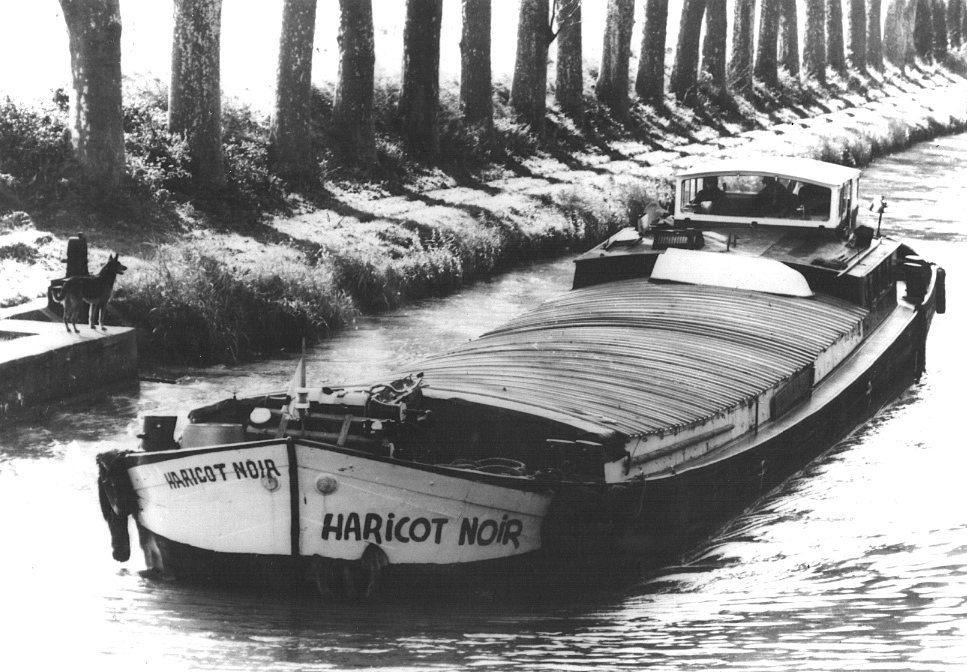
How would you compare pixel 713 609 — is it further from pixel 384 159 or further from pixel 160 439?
pixel 384 159

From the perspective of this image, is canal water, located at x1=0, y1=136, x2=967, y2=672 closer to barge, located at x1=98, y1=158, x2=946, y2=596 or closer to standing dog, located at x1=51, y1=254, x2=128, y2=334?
barge, located at x1=98, y1=158, x2=946, y2=596

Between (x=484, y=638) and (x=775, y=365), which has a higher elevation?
(x=775, y=365)

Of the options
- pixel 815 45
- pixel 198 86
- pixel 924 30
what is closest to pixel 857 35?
pixel 815 45

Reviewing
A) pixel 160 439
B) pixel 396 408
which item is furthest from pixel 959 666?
pixel 160 439

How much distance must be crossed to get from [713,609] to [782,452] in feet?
8.40

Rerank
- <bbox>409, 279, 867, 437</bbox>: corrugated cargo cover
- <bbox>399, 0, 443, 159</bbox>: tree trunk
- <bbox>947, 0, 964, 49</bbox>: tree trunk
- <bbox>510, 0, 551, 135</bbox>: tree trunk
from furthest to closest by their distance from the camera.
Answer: <bbox>947, 0, 964, 49</bbox>: tree trunk
<bbox>510, 0, 551, 135</bbox>: tree trunk
<bbox>399, 0, 443, 159</bbox>: tree trunk
<bbox>409, 279, 867, 437</bbox>: corrugated cargo cover

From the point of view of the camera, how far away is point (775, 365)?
11984mm

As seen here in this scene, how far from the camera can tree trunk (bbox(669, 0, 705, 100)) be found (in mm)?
38188

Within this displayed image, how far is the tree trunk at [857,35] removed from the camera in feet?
188

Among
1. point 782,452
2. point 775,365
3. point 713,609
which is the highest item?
point 775,365

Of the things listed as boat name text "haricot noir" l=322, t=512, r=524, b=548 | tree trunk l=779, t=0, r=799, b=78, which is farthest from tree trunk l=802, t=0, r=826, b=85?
boat name text "haricot noir" l=322, t=512, r=524, b=548

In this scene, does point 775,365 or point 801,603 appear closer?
point 801,603

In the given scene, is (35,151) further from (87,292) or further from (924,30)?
(924,30)

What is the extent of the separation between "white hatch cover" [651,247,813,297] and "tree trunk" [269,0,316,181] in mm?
9518
